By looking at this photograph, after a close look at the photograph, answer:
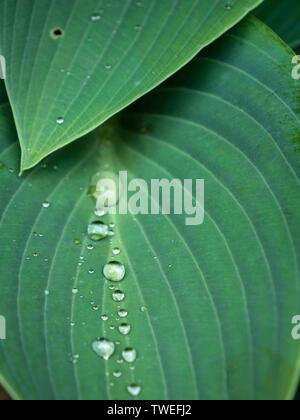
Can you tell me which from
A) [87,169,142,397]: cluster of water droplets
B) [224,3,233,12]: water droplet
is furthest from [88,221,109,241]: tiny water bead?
[224,3,233,12]: water droplet

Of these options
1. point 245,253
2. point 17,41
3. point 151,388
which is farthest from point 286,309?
point 17,41

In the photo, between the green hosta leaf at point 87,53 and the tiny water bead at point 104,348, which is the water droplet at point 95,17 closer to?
the green hosta leaf at point 87,53

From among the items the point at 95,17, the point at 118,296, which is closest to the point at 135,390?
the point at 118,296

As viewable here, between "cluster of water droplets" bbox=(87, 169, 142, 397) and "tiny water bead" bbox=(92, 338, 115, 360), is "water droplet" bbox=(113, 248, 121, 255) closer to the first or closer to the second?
"cluster of water droplets" bbox=(87, 169, 142, 397)

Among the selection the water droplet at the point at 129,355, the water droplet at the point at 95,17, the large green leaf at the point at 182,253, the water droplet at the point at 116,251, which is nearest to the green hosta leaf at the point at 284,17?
the large green leaf at the point at 182,253

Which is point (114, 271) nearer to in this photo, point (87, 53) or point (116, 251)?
point (116, 251)
